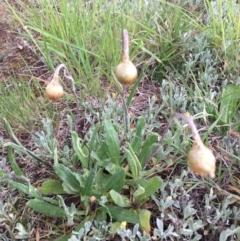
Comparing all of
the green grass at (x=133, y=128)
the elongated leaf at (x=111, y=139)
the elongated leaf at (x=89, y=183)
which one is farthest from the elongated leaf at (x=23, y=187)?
the elongated leaf at (x=111, y=139)

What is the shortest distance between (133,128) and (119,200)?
388 mm

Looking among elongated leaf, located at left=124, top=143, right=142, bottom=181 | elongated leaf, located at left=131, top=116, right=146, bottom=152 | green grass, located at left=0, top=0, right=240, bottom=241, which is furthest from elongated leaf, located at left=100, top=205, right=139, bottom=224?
elongated leaf, located at left=131, top=116, right=146, bottom=152

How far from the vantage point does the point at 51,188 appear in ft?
4.72

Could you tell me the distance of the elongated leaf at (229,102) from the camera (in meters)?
1.63

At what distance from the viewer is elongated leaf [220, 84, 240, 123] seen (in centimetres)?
163

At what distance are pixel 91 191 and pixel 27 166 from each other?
36 cm

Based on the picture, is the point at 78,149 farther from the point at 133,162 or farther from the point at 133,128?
the point at 133,128

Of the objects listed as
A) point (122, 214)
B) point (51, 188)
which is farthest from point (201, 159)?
point (51, 188)

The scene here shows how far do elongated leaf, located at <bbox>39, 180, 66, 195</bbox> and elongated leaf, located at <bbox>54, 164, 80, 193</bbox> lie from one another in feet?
0.19

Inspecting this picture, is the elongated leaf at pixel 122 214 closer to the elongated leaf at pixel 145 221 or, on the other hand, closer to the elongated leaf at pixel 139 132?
the elongated leaf at pixel 145 221

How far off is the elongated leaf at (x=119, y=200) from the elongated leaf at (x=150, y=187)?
4cm

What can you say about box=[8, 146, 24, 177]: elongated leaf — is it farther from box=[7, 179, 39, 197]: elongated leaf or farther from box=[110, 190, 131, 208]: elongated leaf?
box=[110, 190, 131, 208]: elongated leaf

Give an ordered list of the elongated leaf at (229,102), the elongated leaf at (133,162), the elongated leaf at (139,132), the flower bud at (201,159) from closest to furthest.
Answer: the flower bud at (201,159)
the elongated leaf at (133,162)
the elongated leaf at (139,132)
the elongated leaf at (229,102)

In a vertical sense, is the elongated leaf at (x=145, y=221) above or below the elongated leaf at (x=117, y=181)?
below
